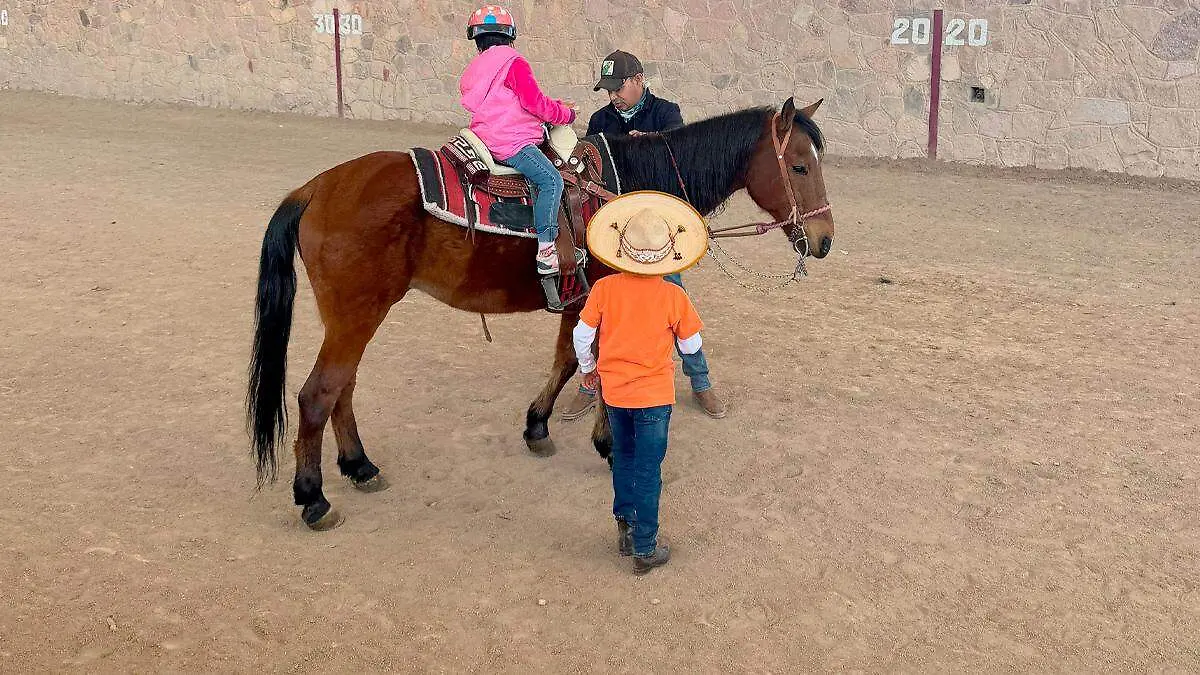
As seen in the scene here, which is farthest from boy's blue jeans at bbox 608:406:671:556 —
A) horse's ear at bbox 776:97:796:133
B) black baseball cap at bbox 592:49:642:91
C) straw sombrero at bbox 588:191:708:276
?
black baseball cap at bbox 592:49:642:91

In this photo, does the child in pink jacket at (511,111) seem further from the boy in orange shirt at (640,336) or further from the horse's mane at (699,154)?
the boy in orange shirt at (640,336)

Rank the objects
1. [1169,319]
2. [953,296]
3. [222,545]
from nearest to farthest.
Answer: [222,545] < [1169,319] < [953,296]

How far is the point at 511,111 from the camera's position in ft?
14.2

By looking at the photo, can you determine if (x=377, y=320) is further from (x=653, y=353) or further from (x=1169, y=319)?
(x=1169, y=319)

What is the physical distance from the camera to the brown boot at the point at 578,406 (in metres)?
5.32

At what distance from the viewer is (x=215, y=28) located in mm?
17406

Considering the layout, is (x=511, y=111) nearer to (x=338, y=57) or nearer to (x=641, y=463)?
(x=641, y=463)

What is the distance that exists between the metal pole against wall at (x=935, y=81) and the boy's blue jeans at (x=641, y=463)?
31.5ft

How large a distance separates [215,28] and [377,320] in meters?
15.2

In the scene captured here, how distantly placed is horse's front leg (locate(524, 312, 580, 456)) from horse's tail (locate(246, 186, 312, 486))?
46.4 inches

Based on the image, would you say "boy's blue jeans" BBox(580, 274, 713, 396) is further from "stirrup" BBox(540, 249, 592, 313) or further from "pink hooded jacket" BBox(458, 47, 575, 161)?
"pink hooded jacket" BBox(458, 47, 575, 161)

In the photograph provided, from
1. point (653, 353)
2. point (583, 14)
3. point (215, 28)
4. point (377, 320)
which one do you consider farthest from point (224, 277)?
point (215, 28)

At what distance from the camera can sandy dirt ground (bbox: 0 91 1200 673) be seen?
3.33 meters

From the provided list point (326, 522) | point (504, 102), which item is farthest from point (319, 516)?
point (504, 102)
